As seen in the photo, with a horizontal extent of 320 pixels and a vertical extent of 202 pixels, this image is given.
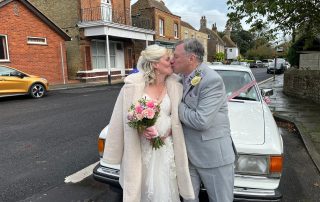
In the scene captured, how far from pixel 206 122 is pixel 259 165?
106 centimetres

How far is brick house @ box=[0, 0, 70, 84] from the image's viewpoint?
17.1m

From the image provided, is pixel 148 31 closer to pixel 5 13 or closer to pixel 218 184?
pixel 5 13

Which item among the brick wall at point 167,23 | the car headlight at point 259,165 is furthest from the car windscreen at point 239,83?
the brick wall at point 167,23

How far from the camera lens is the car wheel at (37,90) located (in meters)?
12.9

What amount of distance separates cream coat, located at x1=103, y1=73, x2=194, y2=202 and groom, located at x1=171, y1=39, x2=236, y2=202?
66 mm

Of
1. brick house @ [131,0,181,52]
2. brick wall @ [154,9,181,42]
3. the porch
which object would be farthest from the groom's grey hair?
brick wall @ [154,9,181,42]

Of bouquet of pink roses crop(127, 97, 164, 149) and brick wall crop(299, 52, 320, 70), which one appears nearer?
bouquet of pink roses crop(127, 97, 164, 149)

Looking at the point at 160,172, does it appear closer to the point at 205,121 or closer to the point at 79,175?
the point at 205,121

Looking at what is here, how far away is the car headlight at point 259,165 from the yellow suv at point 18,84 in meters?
11.4

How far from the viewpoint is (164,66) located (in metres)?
2.32

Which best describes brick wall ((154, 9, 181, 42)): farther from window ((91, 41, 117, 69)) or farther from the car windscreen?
the car windscreen

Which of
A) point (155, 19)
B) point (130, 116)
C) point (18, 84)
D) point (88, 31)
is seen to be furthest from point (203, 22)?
point (130, 116)

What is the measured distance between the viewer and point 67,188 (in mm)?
4031

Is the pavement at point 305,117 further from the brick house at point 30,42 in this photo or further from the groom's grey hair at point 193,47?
the brick house at point 30,42
